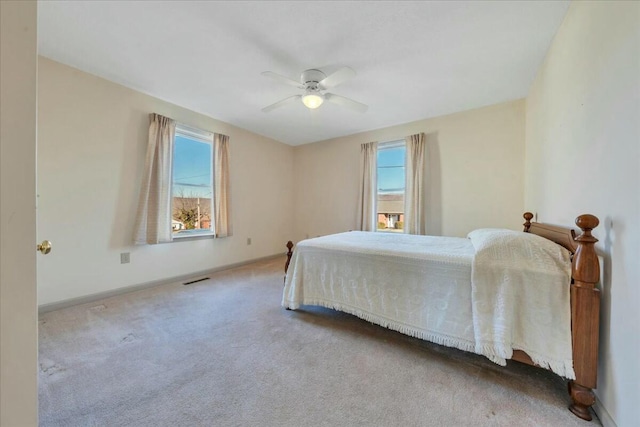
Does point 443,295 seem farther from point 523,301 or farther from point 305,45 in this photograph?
point 305,45

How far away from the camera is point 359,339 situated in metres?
1.93

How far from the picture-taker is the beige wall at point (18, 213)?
1.90 feet

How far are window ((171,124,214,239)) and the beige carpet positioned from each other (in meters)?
1.56

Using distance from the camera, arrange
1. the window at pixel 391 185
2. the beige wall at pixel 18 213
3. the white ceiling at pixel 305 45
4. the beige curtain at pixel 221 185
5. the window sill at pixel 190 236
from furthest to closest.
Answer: the window at pixel 391 185
the beige curtain at pixel 221 185
the window sill at pixel 190 236
the white ceiling at pixel 305 45
the beige wall at pixel 18 213

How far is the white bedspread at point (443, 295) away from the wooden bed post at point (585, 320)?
5 cm

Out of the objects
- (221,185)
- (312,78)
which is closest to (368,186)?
(312,78)

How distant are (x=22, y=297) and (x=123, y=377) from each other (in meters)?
1.25

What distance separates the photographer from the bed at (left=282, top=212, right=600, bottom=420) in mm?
1202

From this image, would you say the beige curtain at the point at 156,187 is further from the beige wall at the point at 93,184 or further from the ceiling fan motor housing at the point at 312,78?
the ceiling fan motor housing at the point at 312,78

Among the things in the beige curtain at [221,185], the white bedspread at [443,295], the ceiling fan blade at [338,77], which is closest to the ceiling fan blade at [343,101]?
the ceiling fan blade at [338,77]

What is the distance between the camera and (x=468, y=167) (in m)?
3.47

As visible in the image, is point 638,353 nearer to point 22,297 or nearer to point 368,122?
point 22,297

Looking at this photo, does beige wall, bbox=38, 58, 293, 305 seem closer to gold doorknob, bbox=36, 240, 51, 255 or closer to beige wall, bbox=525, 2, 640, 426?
gold doorknob, bbox=36, 240, 51, 255

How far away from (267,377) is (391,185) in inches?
137
